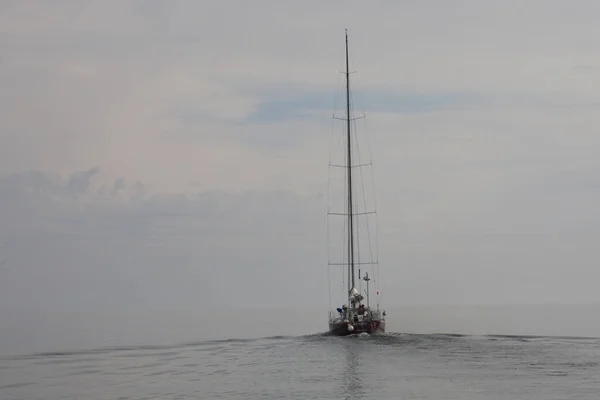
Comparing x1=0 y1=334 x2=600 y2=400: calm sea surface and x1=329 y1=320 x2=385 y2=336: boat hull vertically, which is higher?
x1=329 y1=320 x2=385 y2=336: boat hull

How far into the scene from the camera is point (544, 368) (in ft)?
208

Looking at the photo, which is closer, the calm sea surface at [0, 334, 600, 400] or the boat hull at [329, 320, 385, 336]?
the calm sea surface at [0, 334, 600, 400]

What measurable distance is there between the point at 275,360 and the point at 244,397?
18.9 metres

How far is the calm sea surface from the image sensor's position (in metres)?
55.6

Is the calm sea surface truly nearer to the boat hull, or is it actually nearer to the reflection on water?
the reflection on water

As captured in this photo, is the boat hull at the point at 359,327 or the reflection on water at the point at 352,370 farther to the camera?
the boat hull at the point at 359,327

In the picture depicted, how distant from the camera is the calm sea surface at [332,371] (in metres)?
55.6

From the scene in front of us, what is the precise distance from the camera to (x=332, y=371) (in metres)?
64.2

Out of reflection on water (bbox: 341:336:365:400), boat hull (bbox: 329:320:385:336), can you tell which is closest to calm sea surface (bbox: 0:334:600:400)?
reflection on water (bbox: 341:336:365:400)

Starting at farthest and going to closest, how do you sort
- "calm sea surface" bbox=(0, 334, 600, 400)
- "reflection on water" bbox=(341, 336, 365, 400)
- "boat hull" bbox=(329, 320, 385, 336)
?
"boat hull" bbox=(329, 320, 385, 336) → "calm sea surface" bbox=(0, 334, 600, 400) → "reflection on water" bbox=(341, 336, 365, 400)

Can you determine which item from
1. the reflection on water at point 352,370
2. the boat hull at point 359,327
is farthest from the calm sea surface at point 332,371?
the boat hull at point 359,327

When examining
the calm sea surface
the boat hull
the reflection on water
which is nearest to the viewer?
the reflection on water

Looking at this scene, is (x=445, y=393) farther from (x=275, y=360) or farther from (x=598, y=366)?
(x=275, y=360)

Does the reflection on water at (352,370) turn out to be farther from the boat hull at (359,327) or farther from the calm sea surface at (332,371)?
the boat hull at (359,327)
